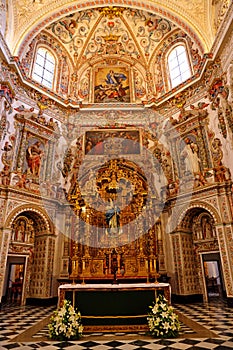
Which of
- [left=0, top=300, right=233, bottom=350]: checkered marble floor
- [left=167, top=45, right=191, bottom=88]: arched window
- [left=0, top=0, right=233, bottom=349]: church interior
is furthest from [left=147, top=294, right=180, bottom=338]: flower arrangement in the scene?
[left=167, top=45, right=191, bottom=88]: arched window

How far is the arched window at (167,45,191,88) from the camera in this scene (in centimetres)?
1471

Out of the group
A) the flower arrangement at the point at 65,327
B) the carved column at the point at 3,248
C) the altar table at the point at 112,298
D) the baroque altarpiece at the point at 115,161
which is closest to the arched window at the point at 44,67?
the baroque altarpiece at the point at 115,161

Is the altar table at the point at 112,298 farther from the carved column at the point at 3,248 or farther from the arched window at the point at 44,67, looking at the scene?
the arched window at the point at 44,67

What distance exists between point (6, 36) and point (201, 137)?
35.7ft

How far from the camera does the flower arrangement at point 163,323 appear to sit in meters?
5.72

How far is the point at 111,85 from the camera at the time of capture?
1652cm

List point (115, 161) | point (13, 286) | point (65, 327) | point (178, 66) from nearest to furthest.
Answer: point (65, 327), point (13, 286), point (115, 161), point (178, 66)

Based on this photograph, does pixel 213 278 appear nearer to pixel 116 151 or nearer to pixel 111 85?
pixel 116 151

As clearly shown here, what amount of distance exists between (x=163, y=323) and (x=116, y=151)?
10.1 metres

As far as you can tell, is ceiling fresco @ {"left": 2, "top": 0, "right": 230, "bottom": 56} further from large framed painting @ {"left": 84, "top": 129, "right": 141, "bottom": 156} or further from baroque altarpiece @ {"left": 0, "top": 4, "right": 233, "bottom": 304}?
large framed painting @ {"left": 84, "top": 129, "right": 141, "bottom": 156}

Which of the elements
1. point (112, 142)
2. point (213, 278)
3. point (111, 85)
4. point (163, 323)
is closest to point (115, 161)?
point (112, 142)

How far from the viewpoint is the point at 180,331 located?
6133 millimetres

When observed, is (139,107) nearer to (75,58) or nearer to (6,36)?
(75,58)

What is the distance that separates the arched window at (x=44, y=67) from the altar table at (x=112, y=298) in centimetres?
1222
